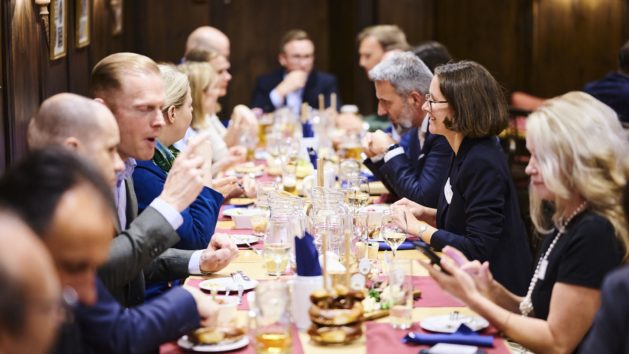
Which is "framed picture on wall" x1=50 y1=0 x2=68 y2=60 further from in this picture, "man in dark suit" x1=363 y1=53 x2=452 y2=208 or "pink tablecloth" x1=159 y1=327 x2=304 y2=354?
"pink tablecloth" x1=159 y1=327 x2=304 y2=354

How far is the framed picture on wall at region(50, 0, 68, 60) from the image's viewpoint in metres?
5.45

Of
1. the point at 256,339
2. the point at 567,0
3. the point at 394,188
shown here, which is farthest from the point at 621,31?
the point at 256,339

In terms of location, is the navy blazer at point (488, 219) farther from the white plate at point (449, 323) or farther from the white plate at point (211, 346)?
the white plate at point (211, 346)

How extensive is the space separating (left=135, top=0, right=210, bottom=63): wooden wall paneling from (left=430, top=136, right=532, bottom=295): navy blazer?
6.51 m

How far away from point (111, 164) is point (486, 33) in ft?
27.5

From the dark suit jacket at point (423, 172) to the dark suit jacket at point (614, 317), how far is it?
2.35 m

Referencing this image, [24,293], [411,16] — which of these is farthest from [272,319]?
[411,16]

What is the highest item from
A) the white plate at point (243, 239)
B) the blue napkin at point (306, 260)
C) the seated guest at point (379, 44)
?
the seated guest at point (379, 44)

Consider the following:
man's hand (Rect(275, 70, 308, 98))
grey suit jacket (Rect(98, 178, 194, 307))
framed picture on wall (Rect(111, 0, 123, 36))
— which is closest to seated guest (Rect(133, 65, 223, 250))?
grey suit jacket (Rect(98, 178, 194, 307))

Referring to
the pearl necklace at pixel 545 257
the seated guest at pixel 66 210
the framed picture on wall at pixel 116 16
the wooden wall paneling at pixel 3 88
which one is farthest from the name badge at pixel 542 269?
the framed picture on wall at pixel 116 16

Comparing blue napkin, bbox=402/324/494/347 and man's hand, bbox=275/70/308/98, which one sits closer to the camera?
blue napkin, bbox=402/324/494/347

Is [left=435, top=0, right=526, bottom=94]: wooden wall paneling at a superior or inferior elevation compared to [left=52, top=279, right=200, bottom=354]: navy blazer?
superior

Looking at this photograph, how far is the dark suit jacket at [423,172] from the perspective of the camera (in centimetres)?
475

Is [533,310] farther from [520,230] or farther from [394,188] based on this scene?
[394,188]
